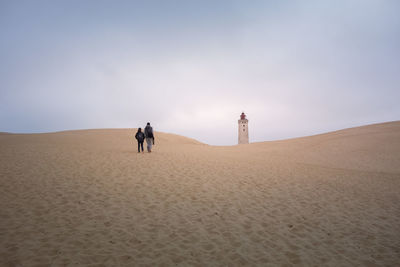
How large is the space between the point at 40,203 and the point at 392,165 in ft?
84.3

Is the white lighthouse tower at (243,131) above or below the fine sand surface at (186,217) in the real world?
above

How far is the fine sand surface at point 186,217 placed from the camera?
200 inches

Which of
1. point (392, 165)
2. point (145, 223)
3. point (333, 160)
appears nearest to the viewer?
point (145, 223)

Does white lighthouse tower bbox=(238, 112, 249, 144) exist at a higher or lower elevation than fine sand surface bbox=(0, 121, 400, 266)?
higher

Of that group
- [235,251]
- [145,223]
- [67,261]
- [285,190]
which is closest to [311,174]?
[285,190]

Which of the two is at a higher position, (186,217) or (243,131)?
(243,131)

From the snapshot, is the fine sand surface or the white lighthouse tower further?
the white lighthouse tower

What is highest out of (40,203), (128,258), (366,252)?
(40,203)

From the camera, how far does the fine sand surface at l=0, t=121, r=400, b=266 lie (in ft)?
16.7

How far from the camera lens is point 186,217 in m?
7.07

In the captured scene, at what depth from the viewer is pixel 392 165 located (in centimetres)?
1845

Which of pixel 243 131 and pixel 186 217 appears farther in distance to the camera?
pixel 243 131

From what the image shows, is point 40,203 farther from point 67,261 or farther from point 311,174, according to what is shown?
point 311,174

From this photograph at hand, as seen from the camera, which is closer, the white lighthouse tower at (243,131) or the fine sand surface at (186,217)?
the fine sand surface at (186,217)
